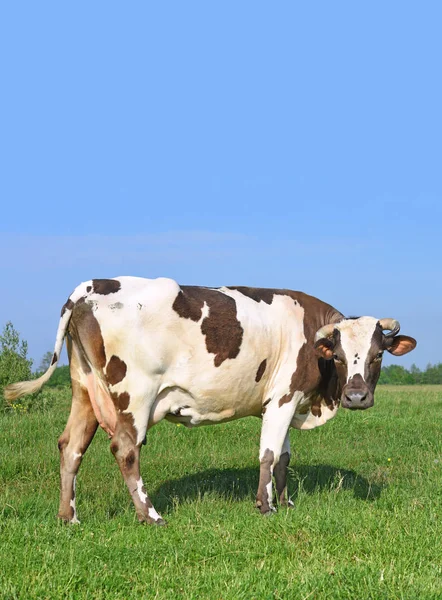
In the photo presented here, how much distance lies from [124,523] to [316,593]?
2867mm

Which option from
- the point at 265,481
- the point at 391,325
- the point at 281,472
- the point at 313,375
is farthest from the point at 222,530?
the point at 391,325

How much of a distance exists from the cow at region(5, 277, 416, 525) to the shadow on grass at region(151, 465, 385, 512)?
0.69 m

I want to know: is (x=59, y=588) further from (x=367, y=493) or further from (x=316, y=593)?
(x=367, y=493)

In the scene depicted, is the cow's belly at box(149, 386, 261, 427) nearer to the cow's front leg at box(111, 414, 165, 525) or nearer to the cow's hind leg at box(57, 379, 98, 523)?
the cow's front leg at box(111, 414, 165, 525)

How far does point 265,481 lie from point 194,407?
1209 mm

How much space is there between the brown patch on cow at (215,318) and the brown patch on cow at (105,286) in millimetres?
674

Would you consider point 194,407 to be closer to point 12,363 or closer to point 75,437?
point 75,437

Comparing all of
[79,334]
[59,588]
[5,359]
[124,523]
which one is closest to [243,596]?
[59,588]

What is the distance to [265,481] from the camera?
8648mm

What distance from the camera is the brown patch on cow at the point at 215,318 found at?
8352 mm

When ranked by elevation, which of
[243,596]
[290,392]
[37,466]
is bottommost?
[37,466]

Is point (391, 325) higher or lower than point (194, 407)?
higher

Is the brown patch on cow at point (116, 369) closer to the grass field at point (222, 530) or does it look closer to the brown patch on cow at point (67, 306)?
the brown patch on cow at point (67, 306)

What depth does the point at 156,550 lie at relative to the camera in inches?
256
